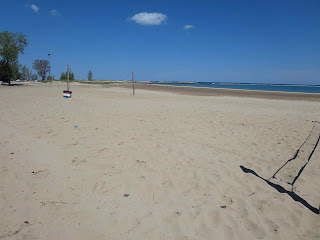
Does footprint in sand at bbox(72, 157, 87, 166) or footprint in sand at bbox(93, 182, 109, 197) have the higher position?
footprint in sand at bbox(72, 157, 87, 166)

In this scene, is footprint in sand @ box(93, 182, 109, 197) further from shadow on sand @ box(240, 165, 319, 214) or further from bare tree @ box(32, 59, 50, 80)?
bare tree @ box(32, 59, 50, 80)

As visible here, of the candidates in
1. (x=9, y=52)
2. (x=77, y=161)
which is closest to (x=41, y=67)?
(x=9, y=52)

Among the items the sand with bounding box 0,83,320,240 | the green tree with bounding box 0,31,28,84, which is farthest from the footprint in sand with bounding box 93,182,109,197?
the green tree with bounding box 0,31,28,84

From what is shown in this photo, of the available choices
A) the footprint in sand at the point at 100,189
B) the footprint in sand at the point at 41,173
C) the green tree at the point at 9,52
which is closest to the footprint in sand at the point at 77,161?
the footprint in sand at the point at 41,173

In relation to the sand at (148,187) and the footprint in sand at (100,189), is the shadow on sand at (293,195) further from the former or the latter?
the footprint in sand at (100,189)

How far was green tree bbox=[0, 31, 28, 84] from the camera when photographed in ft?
99.4

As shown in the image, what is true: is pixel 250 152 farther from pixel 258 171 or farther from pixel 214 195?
pixel 214 195

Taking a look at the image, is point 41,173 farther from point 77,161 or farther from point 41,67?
point 41,67

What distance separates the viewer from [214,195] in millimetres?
3076

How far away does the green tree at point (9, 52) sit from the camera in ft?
99.4

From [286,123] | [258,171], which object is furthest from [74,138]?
[286,123]

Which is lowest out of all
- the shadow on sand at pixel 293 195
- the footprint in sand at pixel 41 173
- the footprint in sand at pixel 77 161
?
the shadow on sand at pixel 293 195

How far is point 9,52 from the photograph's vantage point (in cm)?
3077

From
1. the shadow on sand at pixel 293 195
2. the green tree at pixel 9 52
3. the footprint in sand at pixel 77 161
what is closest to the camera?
the shadow on sand at pixel 293 195
